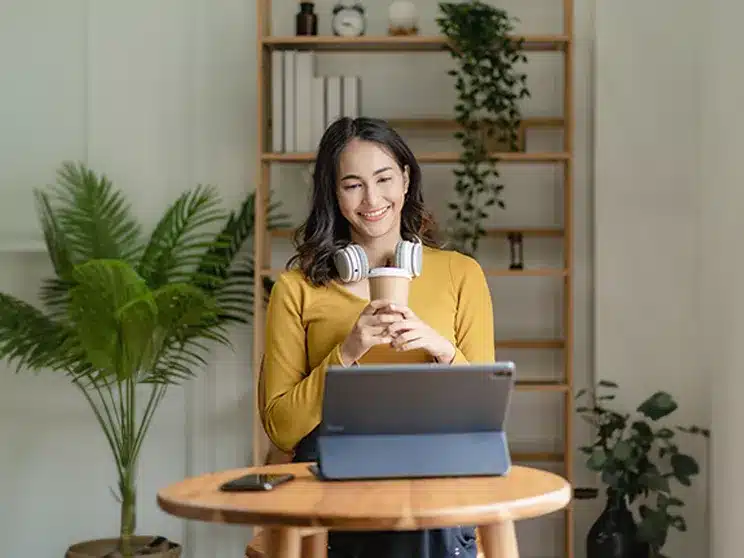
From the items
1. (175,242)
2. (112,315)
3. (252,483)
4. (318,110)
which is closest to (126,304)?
(112,315)

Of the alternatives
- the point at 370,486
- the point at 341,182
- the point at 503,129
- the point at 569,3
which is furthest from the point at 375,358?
the point at 569,3

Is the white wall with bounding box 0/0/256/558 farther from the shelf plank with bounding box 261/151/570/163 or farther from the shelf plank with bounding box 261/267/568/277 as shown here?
the shelf plank with bounding box 261/267/568/277

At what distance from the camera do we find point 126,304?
3609 mm

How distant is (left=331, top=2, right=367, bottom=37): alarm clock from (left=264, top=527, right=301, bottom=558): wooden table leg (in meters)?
2.54

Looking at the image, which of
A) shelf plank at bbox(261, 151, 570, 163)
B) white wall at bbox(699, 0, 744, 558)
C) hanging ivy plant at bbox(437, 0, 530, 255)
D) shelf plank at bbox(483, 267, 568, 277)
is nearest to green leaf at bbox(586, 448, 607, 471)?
white wall at bbox(699, 0, 744, 558)

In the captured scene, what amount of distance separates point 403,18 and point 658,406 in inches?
60.1

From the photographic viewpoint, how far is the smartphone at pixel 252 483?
164 cm

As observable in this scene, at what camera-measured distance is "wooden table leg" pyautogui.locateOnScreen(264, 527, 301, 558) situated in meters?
1.65

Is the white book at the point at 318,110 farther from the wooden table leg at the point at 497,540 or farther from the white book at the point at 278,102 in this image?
the wooden table leg at the point at 497,540

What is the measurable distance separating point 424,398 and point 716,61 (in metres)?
2.43

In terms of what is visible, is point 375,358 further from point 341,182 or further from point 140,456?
point 140,456

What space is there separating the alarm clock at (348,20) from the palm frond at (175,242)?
0.72m

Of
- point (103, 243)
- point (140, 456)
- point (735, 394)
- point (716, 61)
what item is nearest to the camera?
point (735, 394)

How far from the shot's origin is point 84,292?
372 cm
